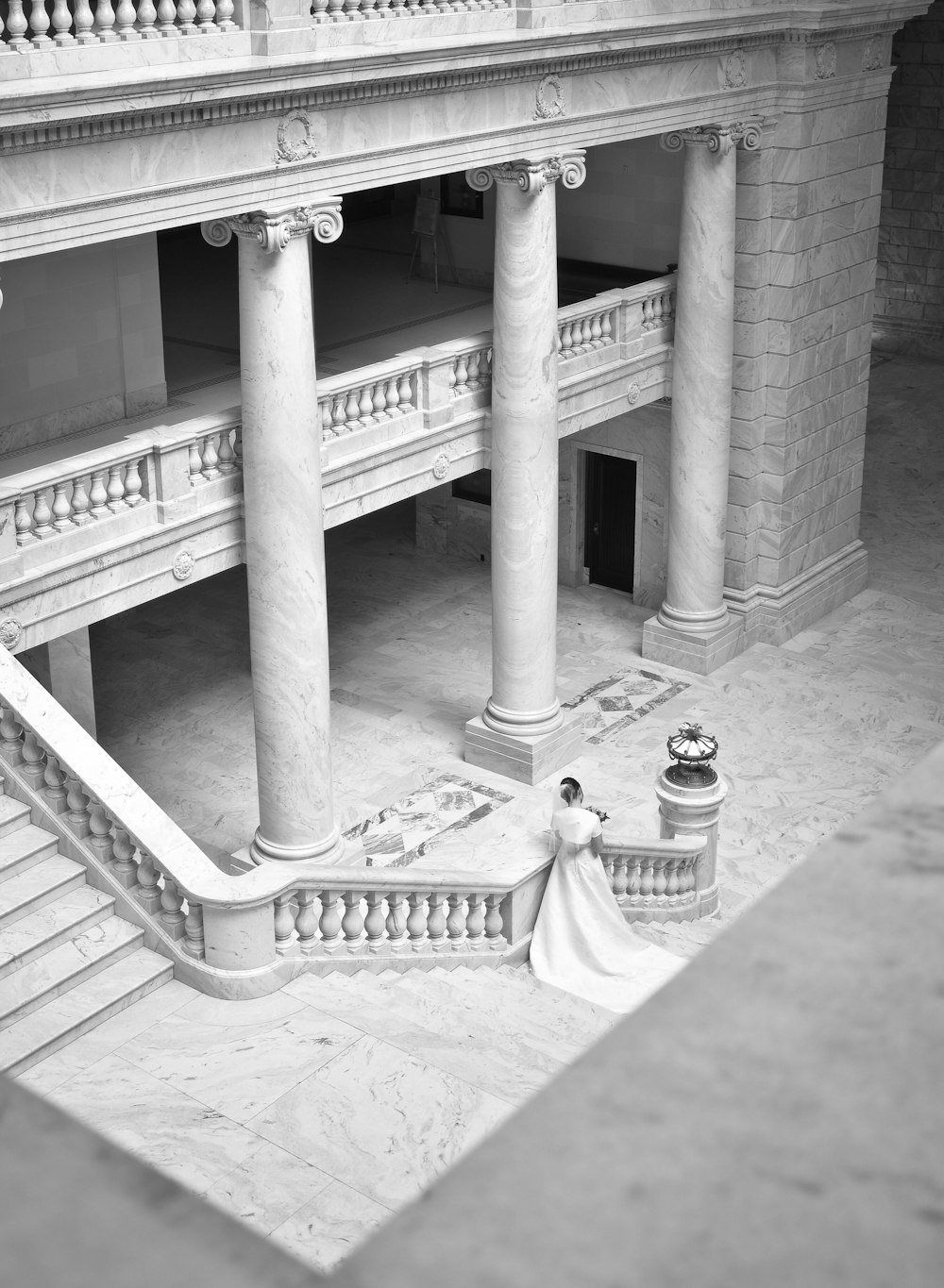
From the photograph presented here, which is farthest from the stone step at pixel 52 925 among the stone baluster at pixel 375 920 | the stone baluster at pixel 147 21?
the stone baluster at pixel 147 21

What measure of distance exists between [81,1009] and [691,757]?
5903 mm

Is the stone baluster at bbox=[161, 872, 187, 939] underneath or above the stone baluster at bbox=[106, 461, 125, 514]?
underneath

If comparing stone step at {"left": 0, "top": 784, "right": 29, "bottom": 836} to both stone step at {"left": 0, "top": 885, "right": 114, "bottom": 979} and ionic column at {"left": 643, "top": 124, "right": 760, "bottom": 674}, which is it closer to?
stone step at {"left": 0, "top": 885, "right": 114, "bottom": 979}

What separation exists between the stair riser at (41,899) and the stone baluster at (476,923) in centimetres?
300

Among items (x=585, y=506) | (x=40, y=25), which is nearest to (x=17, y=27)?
(x=40, y=25)

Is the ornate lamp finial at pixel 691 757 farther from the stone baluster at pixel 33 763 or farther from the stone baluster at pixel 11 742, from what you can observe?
Answer: the stone baluster at pixel 11 742

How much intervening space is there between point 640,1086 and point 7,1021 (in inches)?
360

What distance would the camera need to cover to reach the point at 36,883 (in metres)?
10.5

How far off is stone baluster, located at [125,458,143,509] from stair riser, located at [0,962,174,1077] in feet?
13.4

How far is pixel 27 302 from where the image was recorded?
1377cm

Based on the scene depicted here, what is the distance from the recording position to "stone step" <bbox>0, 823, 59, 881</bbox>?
1048cm

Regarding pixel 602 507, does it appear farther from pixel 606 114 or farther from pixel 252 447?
pixel 252 447

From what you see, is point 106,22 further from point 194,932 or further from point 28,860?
point 194,932

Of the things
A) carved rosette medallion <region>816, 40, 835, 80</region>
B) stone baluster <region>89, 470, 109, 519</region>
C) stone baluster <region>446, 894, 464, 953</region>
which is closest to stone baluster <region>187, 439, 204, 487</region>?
stone baluster <region>89, 470, 109, 519</region>
